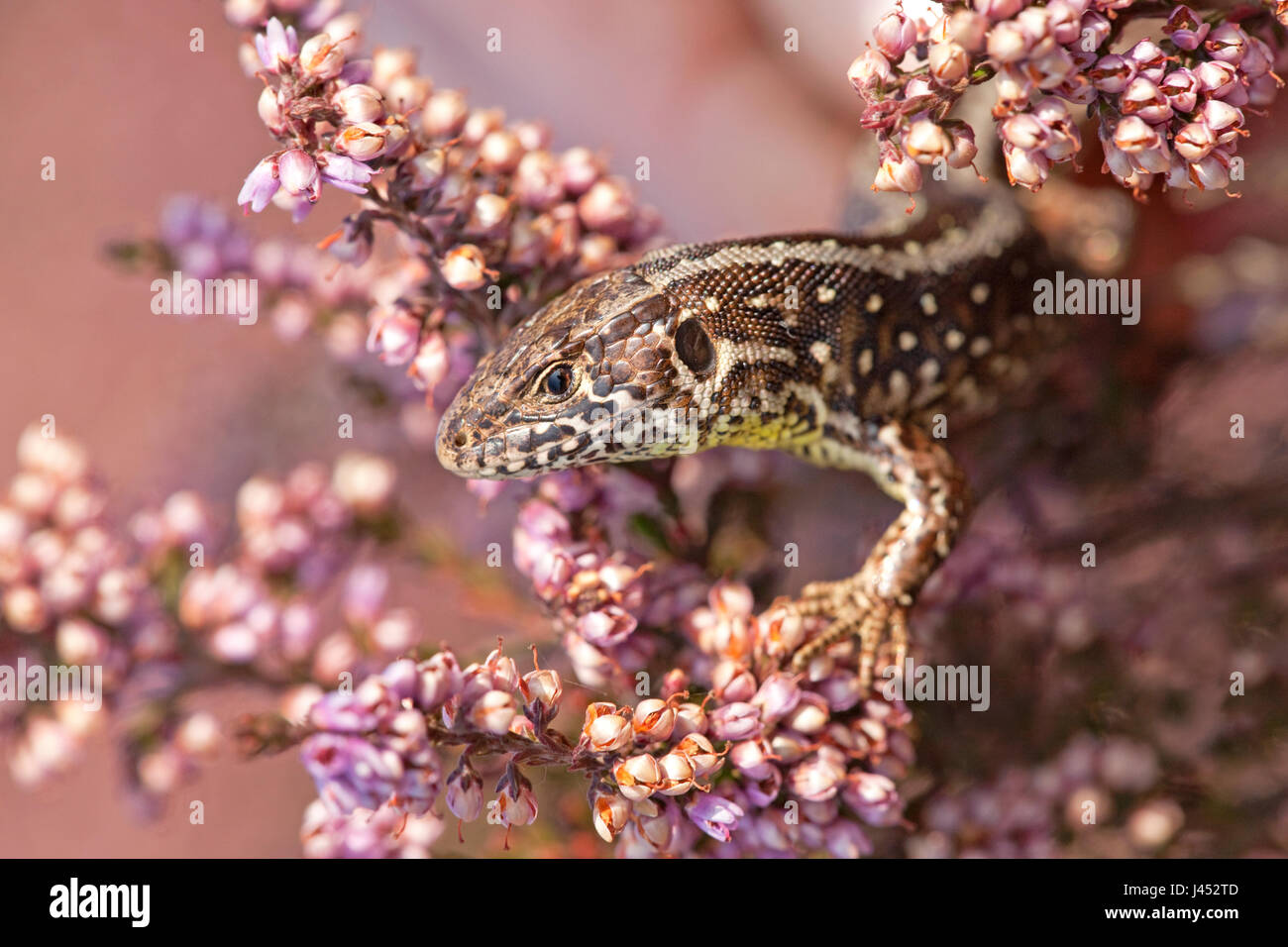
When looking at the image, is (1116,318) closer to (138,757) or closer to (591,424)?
(591,424)

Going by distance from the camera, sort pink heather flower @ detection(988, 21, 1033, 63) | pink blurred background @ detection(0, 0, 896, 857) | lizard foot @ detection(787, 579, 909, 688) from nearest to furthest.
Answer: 1. pink heather flower @ detection(988, 21, 1033, 63)
2. lizard foot @ detection(787, 579, 909, 688)
3. pink blurred background @ detection(0, 0, 896, 857)

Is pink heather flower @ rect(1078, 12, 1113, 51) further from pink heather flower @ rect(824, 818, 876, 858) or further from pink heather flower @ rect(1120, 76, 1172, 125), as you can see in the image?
pink heather flower @ rect(824, 818, 876, 858)

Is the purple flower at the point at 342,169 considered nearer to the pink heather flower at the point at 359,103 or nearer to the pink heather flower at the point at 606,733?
the pink heather flower at the point at 359,103

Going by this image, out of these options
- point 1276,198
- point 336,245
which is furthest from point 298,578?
point 1276,198

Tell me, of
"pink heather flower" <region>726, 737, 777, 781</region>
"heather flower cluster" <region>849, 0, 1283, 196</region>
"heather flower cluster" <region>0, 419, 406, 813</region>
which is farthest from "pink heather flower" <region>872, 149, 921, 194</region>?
"heather flower cluster" <region>0, 419, 406, 813</region>

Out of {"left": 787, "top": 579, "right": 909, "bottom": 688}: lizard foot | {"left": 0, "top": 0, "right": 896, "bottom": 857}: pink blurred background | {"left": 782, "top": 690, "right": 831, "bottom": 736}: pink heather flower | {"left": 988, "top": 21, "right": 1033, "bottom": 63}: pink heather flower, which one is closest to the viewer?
{"left": 988, "top": 21, "right": 1033, "bottom": 63}: pink heather flower

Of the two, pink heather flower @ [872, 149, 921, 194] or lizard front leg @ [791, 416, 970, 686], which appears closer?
pink heather flower @ [872, 149, 921, 194]

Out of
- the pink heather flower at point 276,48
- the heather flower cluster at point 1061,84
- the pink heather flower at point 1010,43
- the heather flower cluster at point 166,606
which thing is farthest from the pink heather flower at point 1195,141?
the heather flower cluster at point 166,606
